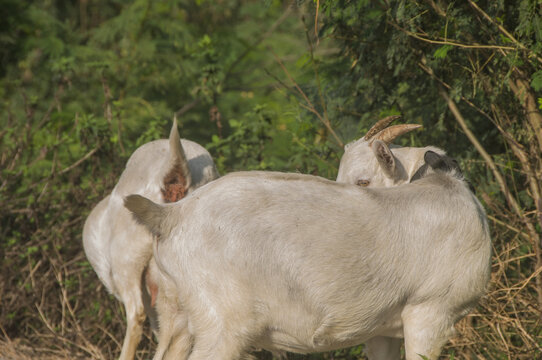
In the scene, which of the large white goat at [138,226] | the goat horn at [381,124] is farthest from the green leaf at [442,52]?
the large white goat at [138,226]

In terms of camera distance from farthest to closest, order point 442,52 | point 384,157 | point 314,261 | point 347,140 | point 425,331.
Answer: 1. point 347,140
2. point 442,52
3. point 384,157
4. point 425,331
5. point 314,261

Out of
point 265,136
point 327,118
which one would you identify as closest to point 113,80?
point 265,136

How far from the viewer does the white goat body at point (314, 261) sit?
12.6 ft

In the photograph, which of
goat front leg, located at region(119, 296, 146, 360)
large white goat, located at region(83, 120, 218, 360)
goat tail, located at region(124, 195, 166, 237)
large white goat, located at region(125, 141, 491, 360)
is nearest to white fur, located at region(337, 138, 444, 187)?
large white goat, located at region(125, 141, 491, 360)

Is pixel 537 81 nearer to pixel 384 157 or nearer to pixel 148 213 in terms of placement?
pixel 384 157

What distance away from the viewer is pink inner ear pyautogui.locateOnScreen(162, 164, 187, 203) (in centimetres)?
505

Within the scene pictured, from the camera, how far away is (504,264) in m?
5.51

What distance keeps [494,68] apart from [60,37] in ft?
25.6

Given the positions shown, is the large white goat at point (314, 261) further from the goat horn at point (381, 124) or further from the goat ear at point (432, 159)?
the goat horn at point (381, 124)

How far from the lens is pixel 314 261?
3842mm

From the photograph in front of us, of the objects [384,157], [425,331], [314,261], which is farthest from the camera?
[384,157]

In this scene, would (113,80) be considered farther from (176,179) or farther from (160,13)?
(176,179)

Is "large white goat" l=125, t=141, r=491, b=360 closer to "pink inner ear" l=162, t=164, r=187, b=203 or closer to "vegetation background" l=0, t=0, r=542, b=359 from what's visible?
"pink inner ear" l=162, t=164, r=187, b=203

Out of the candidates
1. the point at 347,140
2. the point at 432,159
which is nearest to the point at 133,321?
the point at 432,159
